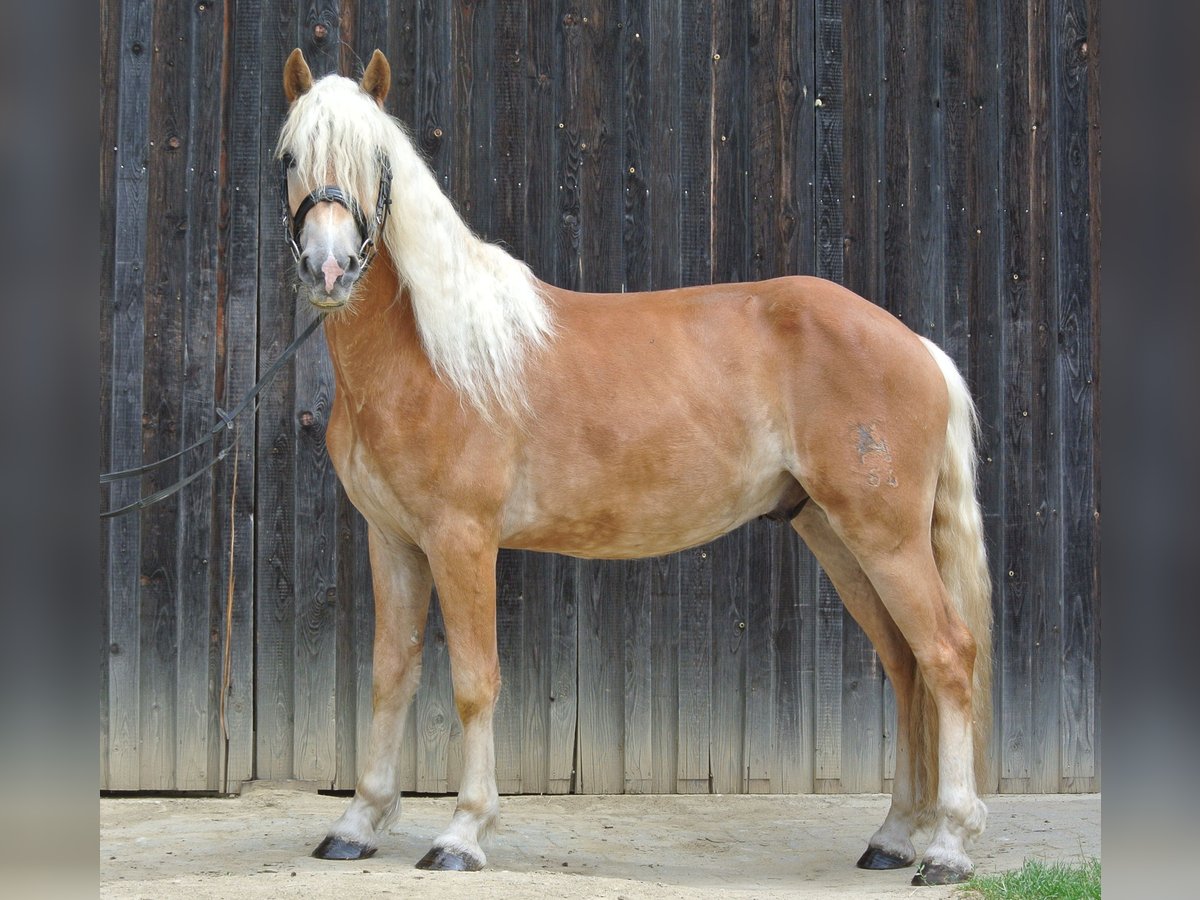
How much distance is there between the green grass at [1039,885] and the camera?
3.13 meters

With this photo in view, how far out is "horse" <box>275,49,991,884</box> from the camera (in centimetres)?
356

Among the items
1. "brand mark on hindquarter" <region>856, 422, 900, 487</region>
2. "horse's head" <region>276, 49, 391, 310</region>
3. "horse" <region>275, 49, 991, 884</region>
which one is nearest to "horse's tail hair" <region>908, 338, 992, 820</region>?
"horse" <region>275, 49, 991, 884</region>

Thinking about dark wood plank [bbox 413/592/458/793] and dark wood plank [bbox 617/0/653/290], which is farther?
dark wood plank [bbox 617/0/653/290]

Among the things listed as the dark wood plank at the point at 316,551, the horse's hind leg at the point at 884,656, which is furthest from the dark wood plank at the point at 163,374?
the horse's hind leg at the point at 884,656

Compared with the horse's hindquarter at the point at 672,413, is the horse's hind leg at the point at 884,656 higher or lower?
lower

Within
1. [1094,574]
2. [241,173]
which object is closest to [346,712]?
[241,173]

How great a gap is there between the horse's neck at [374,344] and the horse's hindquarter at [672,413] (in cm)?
42

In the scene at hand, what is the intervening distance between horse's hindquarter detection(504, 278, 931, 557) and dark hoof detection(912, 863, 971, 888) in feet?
4.27

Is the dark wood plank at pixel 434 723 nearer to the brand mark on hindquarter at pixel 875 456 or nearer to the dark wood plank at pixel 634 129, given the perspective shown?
the dark wood plank at pixel 634 129

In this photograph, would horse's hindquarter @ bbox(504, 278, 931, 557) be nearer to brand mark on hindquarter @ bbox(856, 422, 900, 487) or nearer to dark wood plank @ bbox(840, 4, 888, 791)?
brand mark on hindquarter @ bbox(856, 422, 900, 487)

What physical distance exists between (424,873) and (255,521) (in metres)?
1.94

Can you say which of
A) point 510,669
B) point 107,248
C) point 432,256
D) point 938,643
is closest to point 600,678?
point 510,669

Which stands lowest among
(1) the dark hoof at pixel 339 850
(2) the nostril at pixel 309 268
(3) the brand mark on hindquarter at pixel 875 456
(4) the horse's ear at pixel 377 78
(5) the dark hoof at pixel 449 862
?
(1) the dark hoof at pixel 339 850

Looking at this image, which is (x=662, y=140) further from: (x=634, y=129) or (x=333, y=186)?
(x=333, y=186)
